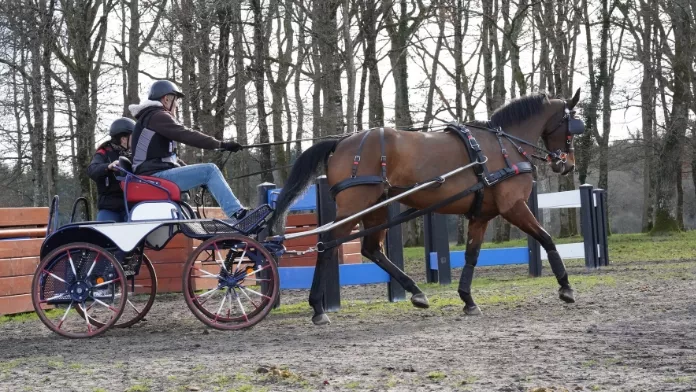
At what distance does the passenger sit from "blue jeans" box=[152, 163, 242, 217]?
1.05 metres

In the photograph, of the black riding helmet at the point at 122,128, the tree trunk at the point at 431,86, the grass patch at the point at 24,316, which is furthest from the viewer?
the tree trunk at the point at 431,86

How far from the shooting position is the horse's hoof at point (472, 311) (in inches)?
342

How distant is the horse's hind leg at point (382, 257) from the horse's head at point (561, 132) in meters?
1.89

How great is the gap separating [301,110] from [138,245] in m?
17.2

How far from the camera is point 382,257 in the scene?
9305 millimetres

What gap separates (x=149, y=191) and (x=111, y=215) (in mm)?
1227

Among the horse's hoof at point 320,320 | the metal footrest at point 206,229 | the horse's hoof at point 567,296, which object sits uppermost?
the metal footrest at point 206,229

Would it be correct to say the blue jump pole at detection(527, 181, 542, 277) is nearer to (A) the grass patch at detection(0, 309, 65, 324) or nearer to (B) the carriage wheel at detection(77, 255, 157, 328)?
(B) the carriage wheel at detection(77, 255, 157, 328)

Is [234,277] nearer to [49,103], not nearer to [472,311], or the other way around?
[472,311]

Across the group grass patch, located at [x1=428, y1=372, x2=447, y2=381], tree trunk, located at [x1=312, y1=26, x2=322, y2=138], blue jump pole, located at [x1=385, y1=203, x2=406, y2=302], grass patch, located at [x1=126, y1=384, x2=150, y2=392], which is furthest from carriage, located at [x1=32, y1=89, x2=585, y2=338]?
tree trunk, located at [x1=312, y1=26, x2=322, y2=138]

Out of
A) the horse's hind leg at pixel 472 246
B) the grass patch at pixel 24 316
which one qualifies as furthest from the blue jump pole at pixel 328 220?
the grass patch at pixel 24 316

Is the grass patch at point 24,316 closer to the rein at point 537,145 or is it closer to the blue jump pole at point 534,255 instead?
the rein at point 537,145

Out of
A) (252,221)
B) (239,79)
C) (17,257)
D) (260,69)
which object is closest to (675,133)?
(260,69)

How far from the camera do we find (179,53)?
22.8m
